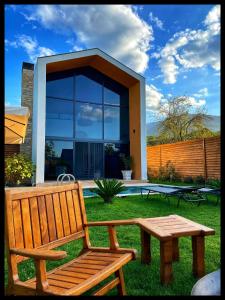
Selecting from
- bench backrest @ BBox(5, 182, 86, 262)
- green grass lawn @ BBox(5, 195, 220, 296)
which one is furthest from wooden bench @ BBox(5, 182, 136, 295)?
green grass lawn @ BBox(5, 195, 220, 296)

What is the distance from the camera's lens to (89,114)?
55.3 feet

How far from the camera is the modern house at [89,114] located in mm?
15570

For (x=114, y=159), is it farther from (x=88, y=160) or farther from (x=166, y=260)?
(x=166, y=260)

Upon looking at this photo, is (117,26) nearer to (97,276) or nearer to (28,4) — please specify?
(28,4)

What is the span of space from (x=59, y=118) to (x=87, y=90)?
8.27ft

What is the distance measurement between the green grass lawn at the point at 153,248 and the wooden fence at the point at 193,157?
6.36m

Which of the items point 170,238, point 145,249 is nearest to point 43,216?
point 170,238

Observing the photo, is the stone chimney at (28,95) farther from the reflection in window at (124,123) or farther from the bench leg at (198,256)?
the bench leg at (198,256)

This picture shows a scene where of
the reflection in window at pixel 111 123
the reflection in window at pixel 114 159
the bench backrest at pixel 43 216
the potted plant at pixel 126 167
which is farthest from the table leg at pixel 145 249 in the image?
the reflection in window at pixel 111 123

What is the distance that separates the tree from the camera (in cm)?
2477

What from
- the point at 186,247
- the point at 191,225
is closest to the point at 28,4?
the point at 191,225

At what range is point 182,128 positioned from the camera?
25.1 metres

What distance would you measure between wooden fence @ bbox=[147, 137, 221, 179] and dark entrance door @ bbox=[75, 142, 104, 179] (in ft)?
15.7

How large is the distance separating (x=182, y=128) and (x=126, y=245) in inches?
857
